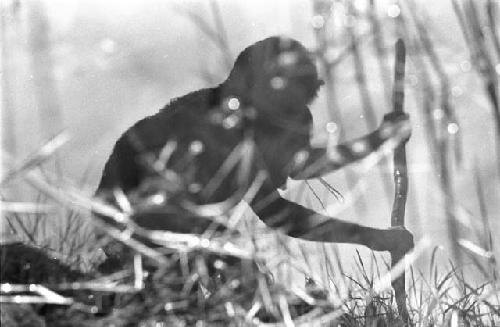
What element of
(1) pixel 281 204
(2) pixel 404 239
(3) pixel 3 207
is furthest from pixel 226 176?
(3) pixel 3 207

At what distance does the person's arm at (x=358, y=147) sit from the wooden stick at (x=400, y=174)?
21 millimetres

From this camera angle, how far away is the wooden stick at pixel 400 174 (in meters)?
0.60

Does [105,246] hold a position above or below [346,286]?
above

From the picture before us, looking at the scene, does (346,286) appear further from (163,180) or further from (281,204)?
(163,180)

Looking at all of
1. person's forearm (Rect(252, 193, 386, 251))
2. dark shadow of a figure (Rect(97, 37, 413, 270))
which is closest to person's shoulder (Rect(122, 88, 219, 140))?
dark shadow of a figure (Rect(97, 37, 413, 270))

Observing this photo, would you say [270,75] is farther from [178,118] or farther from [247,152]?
[247,152]

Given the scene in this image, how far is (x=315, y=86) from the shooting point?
0.94 metres

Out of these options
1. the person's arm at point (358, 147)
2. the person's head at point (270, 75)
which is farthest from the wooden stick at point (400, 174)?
the person's head at point (270, 75)

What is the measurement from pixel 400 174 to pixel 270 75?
28cm

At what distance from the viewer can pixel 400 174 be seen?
703 millimetres

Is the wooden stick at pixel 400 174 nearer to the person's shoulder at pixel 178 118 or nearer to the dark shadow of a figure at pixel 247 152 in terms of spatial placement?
the dark shadow of a figure at pixel 247 152

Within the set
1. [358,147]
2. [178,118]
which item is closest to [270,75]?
[178,118]

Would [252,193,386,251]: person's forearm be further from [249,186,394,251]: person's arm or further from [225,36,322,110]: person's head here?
[225,36,322,110]: person's head

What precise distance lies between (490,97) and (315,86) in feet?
1.60
